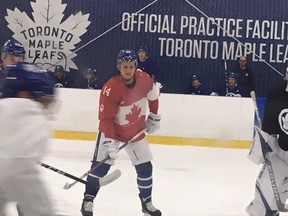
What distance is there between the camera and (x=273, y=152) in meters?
3.05

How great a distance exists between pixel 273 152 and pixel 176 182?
1.50m

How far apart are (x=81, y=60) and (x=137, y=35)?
0.67 metres

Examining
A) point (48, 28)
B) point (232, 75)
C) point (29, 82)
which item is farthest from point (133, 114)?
point (48, 28)

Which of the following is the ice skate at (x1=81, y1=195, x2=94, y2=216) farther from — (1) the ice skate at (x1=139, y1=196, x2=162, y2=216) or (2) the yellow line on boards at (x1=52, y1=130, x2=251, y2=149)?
(2) the yellow line on boards at (x1=52, y1=130, x2=251, y2=149)

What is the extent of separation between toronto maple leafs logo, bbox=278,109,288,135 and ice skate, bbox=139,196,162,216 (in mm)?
969

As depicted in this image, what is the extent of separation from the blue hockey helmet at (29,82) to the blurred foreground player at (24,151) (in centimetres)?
2

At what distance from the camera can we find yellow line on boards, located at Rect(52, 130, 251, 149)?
612cm

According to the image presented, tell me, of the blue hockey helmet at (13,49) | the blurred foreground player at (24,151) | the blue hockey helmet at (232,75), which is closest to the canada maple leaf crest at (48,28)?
the blue hockey helmet at (232,75)

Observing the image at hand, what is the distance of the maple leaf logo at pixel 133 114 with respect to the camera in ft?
11.8

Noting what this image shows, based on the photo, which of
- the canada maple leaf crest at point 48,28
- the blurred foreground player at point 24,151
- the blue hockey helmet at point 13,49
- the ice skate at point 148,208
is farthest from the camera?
the canada maple leaf crest at point 48,28

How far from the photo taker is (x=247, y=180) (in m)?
4.67

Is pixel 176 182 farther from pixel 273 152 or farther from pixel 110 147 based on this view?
pixel 273 152

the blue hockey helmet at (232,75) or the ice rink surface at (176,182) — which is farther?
the blue hockey helmet at (232,75)

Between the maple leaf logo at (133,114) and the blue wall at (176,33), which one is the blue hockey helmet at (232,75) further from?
the maple leaf logo at (133,114)
